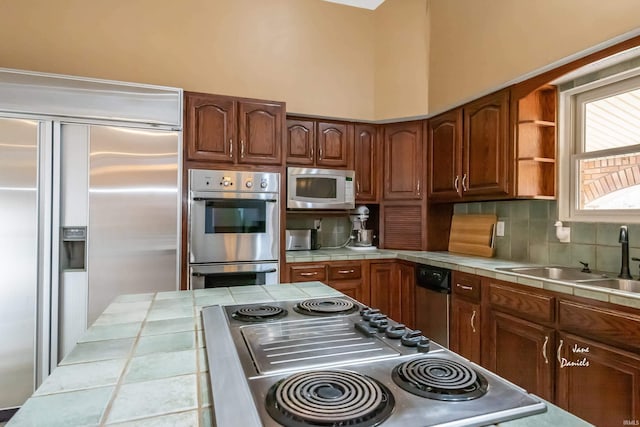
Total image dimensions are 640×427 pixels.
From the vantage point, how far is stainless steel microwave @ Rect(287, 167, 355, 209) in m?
3.18

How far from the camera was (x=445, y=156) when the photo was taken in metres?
3.14

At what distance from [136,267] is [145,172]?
0.65 meters

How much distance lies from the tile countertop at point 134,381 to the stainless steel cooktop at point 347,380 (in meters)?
0.04

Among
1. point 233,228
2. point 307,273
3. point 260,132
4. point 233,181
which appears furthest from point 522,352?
point 260,132

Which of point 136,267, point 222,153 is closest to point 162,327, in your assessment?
point 136,267

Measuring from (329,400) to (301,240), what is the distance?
2.83 meters

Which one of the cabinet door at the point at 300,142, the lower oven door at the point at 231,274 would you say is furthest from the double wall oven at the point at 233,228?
the cabinet door at the point at 300,142

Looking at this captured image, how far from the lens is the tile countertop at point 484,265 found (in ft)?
5.19

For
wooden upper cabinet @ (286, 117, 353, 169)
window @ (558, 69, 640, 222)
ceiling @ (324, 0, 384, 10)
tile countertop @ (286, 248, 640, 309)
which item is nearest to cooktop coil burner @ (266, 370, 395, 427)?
tile countertop @ (286, 248, 640, 309)

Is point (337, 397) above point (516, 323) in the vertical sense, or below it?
above

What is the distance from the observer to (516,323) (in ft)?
6.77

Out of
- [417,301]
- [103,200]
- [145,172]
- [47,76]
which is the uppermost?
[47,76]

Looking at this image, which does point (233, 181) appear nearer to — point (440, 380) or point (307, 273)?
point (307, 273)

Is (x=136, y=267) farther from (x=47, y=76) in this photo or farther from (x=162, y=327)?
(x=162, y=327)
